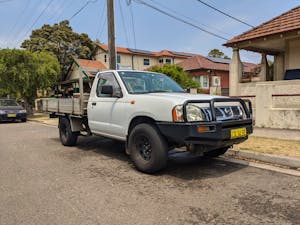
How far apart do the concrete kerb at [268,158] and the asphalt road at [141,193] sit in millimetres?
579

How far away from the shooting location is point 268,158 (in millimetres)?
5488

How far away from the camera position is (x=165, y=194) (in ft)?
12.8

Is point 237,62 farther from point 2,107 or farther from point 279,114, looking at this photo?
point 2,107

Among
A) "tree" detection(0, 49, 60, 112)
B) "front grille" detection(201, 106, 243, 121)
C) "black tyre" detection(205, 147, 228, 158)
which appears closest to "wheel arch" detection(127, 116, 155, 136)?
"front grille" detection(201, 106, 243, 121)

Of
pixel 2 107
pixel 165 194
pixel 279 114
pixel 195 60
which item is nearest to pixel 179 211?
pixel 165 194

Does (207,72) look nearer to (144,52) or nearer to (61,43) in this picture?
(144,52)

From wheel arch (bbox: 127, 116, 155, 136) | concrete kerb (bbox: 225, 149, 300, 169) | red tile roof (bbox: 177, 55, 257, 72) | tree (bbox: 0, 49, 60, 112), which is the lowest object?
concrete kerb (bbox: 225, 149, 300, 169)

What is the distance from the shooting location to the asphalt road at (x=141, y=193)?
3.21m

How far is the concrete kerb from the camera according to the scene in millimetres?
5133

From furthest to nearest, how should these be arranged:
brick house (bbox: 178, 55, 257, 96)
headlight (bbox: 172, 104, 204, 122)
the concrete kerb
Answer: brick house (bbox: 178, 55, 257, 96) → the concrete kerb → headlight (bbox: 172, 104, 204, 122)

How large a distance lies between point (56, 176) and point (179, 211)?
263cm

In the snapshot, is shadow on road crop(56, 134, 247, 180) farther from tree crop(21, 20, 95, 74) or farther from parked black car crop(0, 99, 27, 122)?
tree crop(21, 20, 95, 74)

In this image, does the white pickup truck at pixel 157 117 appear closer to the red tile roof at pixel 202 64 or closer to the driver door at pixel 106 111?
the driver door at pixel 106 111

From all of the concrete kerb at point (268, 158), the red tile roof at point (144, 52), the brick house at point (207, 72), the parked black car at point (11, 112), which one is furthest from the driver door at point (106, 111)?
the red tile roof at point (144, 52)
